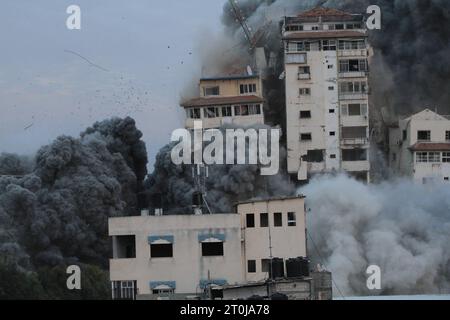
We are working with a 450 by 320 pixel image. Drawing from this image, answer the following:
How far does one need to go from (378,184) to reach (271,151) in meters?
2.66

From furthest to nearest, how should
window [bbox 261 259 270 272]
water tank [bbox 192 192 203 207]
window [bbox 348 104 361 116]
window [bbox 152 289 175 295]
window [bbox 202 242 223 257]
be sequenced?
1. window [bbox 348 104 361 116]
2. water tank [bbox 192 192 203 207]
3. window [bbox 261 259 270 272]
4. window [bbox 202 242 223 257]
5. window [bbox 152 289 175 295]

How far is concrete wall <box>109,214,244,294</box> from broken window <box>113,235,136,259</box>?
399mm

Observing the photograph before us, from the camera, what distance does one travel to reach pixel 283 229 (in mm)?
19391

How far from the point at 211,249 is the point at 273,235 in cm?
111

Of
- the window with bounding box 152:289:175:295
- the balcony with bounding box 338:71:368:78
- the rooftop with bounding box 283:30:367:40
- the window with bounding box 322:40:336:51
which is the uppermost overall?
the rooftop with bounding box 283:30:367:40

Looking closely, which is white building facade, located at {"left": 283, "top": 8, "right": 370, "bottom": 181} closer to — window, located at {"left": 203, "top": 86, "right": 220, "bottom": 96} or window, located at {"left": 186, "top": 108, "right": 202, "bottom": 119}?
window, located at {"left": 203, "top": 86, "right": 220, "bottom": 96}

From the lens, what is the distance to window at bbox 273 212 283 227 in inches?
765

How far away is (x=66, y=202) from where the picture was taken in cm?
2892

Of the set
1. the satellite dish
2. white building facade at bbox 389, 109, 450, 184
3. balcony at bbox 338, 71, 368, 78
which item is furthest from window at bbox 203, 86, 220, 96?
white building facade at bbox 389, 109, 450, 184

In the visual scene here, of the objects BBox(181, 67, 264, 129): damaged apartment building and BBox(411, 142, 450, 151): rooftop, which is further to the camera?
BBox(181, 67, 264, 129): damaged apartment building

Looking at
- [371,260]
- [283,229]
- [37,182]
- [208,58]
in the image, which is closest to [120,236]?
[283,229]

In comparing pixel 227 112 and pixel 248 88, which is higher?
pixel 248 88

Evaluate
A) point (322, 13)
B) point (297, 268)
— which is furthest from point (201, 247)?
point (322, 13)

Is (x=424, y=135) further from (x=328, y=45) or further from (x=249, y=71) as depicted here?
(x=249, y=71)
